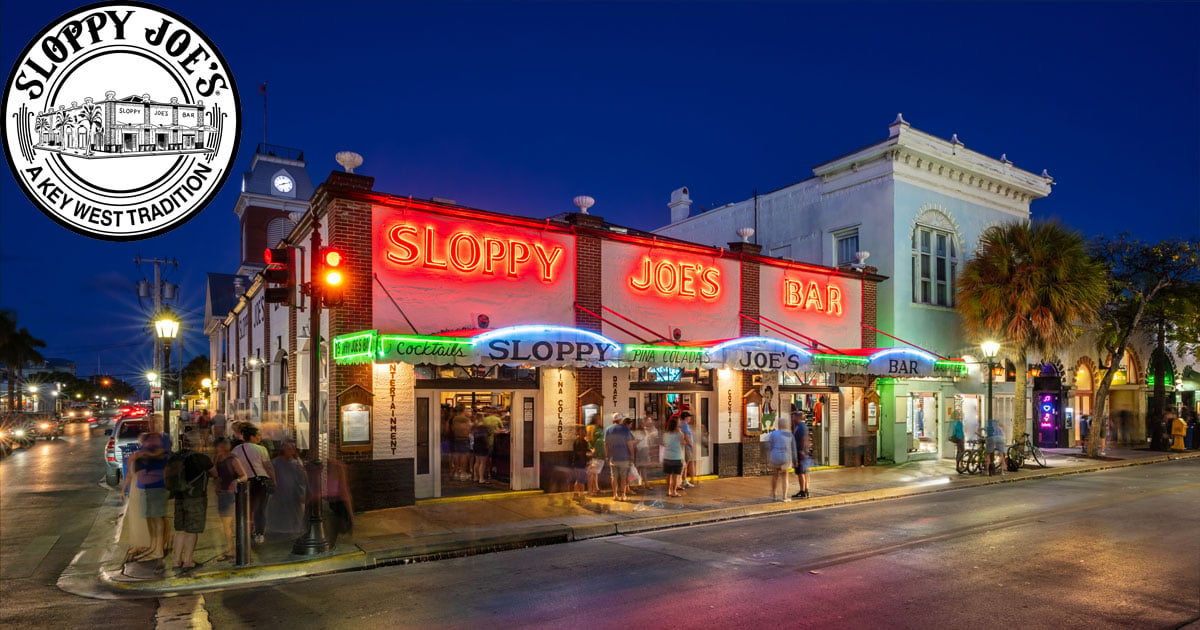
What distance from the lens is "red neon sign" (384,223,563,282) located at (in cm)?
1469

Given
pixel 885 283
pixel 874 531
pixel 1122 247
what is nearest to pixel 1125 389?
pixel 1122 247

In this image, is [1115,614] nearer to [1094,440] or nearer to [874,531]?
[874,531]

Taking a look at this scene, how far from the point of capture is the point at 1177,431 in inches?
1137

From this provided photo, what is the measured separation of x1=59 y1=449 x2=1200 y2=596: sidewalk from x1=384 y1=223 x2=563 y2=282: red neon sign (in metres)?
4.77

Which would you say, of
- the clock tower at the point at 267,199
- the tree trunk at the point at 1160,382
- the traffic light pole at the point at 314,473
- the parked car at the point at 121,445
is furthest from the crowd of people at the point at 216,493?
the clock tower at the point at 267,199

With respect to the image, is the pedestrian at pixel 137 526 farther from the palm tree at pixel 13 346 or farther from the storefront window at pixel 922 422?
the palm tree at pixel 13 346

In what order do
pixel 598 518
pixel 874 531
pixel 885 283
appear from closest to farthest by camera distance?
1. pixel 874 531
2. pixel 598 518
3. pixel 885 283

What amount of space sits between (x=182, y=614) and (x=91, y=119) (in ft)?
20.1

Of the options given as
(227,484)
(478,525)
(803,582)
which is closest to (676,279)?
(478,525)

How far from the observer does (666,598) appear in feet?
27.0

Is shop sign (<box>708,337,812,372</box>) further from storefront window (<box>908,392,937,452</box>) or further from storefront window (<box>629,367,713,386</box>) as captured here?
storefront window (<box>908,392,937,452</box>)

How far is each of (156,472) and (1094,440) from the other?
27673mm

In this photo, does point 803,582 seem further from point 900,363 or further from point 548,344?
point 900,363

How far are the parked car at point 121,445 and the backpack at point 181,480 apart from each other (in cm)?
1071
